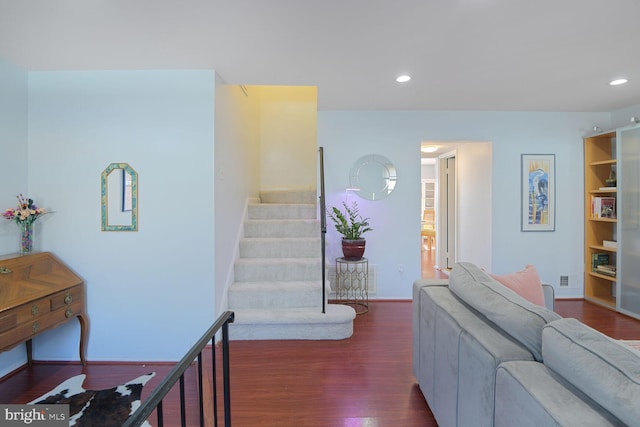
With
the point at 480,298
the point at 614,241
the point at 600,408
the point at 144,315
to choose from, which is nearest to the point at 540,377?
the point at 600,408

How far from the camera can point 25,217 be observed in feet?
8.27

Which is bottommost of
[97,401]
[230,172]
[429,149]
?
[97,401]

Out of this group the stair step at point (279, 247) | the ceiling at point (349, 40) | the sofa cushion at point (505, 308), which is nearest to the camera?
the sofa cushion at point (505, 308)

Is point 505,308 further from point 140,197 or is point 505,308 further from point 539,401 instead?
point 140,197

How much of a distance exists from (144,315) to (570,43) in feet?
13.1

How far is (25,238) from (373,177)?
352 centimetres

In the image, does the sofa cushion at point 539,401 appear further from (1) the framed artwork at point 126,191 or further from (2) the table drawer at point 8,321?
(1) the framed artwork at point 126,191

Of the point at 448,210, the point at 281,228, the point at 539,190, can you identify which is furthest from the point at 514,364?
the point at 448,210

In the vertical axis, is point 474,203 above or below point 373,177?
below

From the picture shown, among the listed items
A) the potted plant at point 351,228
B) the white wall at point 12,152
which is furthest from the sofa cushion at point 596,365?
the white wall at point 12,152

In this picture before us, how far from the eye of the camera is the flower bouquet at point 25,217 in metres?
2.50

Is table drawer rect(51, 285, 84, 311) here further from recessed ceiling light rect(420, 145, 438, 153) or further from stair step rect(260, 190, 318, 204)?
recessed ceiling light rect(420, 145, 438, 153)

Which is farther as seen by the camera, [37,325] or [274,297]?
[274,297]

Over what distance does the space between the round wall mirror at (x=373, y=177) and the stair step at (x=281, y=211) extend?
0.68 m
